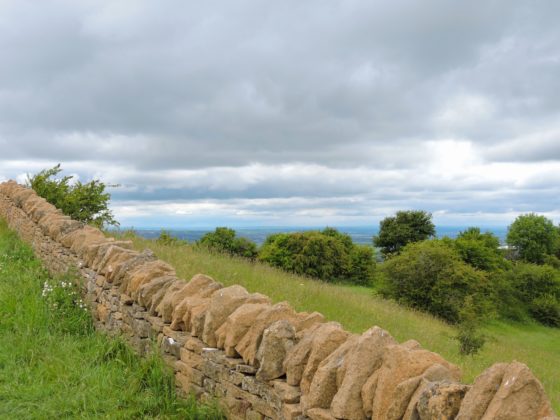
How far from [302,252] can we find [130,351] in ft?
129

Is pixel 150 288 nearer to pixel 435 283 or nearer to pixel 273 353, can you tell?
pixel 273 353

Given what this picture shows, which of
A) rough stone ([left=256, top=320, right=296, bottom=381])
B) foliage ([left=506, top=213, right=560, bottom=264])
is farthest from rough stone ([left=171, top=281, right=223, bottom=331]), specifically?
foliage ([left=506, top=213, right=560, bottom=264])

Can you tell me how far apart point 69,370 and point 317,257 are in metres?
39.9

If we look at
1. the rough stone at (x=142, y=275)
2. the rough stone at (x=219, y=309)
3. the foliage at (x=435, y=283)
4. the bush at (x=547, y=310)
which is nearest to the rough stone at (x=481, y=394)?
the rough stone at (x=219, y=309)

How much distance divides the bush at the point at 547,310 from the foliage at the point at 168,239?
36.8 metres

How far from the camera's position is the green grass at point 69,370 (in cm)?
472

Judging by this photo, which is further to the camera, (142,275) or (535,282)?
(535,282)

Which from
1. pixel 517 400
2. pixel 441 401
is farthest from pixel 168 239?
pixel 517 400

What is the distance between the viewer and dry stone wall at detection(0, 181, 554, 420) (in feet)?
8.43

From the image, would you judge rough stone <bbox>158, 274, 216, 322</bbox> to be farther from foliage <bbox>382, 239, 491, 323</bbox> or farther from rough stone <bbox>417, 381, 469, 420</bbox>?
foliage <bbox>382, 239, 491, 323</bbox>

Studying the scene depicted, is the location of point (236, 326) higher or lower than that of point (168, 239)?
lower

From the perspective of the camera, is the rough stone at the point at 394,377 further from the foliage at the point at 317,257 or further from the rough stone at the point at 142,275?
the foliage at the point at 317,257

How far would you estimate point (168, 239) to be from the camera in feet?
46.6

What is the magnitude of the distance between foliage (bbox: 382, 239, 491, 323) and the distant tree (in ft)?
85.3
